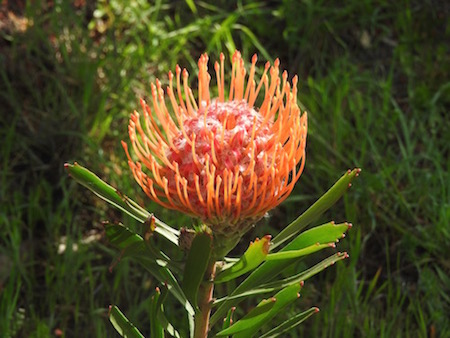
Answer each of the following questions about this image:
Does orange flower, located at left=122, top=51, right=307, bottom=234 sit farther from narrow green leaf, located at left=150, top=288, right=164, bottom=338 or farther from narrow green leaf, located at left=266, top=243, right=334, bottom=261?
narrow green leaf, located at left=150, top=288, right=164, bottom=338

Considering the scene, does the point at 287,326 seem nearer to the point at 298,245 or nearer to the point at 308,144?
the point at 298,245

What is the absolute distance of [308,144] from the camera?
3428 millimetres

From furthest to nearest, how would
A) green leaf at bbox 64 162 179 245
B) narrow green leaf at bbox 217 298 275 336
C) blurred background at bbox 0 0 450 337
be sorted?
blurred background at bbox 0 0 450 337
narrow green leaf at bbox 217 298 275 336
green leaf at bbox 64 162 179 245

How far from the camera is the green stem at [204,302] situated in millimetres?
1553

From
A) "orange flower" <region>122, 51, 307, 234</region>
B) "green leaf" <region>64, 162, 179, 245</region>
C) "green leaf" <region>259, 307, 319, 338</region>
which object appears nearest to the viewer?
"orange flower" <region>122, 51, 307, 234</region>

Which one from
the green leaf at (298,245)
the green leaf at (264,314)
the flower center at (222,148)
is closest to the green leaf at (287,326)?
the green leaf at (264,314)

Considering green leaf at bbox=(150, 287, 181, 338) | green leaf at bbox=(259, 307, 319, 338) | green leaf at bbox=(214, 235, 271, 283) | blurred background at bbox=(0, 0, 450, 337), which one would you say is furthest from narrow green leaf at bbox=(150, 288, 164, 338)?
blurred background at bbox=(0, 0, 450, 337)

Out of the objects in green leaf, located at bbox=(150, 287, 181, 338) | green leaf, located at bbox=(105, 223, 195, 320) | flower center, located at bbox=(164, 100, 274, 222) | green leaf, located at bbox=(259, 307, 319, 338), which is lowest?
green leaf, located at bbox=(259, 307, 319, 338)

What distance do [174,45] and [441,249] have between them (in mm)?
1712

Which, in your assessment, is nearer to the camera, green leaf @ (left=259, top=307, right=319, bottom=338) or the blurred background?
green leaf @ (left=259, top=307, right=319, bottom=338)

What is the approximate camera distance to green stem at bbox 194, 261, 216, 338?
1553 millimetres

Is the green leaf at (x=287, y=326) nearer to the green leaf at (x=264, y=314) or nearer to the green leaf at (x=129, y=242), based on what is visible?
the green leaf at (x=264, y=314)

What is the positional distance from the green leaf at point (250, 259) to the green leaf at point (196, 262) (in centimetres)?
7

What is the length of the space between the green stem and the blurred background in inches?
37.0
